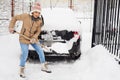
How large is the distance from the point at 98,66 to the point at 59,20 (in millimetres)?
2267

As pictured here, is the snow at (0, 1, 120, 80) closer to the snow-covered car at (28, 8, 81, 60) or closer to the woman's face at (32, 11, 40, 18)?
the snow-covered car at (28, 8, 81, 60)

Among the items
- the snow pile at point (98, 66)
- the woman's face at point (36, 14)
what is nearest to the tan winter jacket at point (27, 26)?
the woman's face at point (36, 14)

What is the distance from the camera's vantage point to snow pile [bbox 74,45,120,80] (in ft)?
22.2

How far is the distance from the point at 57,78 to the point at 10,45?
4244 millimetres

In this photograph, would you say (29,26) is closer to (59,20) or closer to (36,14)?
(36,14)

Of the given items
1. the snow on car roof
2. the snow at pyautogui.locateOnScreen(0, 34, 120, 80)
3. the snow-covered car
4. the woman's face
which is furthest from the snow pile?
the woman's face

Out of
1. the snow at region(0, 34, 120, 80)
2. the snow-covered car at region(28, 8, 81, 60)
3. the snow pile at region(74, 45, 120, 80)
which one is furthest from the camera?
the snow-covered car at region(28, 8, 81, 60)

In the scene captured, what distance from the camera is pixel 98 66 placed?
294 inches

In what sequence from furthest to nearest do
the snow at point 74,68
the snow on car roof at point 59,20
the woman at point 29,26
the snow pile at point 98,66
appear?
the snow on car roof at point 59,20, the woman at point 29,26, the snow at point 74,68, the snow pile at point 98,66

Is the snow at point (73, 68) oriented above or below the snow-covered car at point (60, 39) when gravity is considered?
below

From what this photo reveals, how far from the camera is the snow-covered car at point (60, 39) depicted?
28.1 ft

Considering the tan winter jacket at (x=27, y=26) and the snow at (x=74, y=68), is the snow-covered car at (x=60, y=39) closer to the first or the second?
the snow at (x=74, y=68)

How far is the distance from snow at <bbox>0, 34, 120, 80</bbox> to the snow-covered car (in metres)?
0.30

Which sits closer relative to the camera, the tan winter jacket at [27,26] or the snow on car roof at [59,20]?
the tan winter jacket at [27,26]
